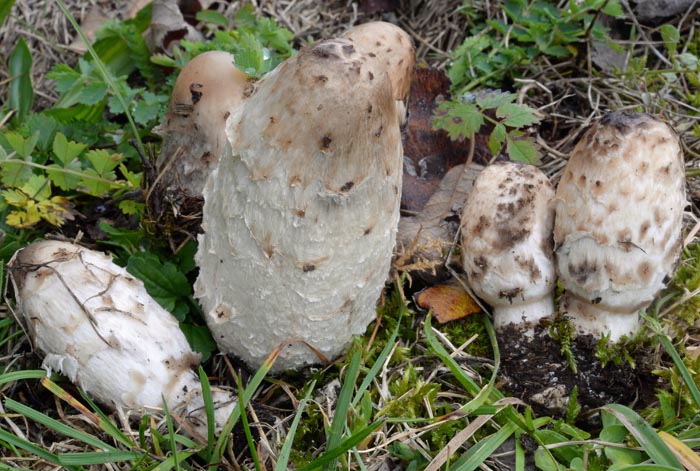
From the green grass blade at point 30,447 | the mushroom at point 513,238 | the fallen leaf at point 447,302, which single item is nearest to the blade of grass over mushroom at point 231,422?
the green grass blade at point 30,447

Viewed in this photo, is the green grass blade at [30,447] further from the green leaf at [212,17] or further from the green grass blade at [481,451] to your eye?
the green leaf at [212,17]

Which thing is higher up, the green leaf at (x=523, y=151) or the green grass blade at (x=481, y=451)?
the green leaf at (x=523, y=151)

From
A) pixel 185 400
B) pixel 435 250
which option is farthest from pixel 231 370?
pixel 435 250

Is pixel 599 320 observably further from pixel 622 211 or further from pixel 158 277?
pixel 158 277

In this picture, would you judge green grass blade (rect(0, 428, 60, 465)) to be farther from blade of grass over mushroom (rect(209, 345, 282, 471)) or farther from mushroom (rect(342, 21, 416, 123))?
mushroom (rect(342, 21, 416, 123))

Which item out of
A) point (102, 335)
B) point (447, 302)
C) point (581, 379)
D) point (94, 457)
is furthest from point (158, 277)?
point (581, 379)

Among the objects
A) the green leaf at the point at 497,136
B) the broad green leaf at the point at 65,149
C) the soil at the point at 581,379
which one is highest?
the broad green leaf at the point at 65,149
